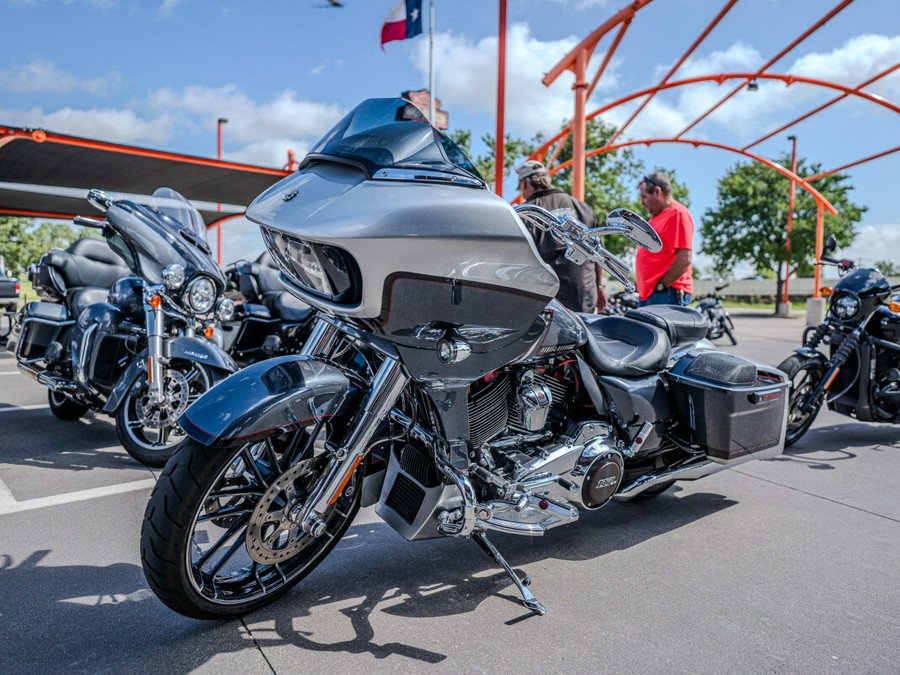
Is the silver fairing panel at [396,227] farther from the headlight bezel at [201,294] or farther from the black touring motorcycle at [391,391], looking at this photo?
the headlight bezel at [201,294]

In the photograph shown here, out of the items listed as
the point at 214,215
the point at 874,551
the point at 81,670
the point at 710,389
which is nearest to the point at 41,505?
the point at 81,670

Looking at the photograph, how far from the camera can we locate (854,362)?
514cm

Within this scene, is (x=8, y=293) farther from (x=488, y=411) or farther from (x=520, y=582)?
(x=520, y=582)

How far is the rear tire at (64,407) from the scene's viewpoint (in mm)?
5508

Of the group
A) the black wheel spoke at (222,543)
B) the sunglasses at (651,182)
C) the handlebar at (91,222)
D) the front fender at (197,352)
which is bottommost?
the black wheel spoke at (222,543)

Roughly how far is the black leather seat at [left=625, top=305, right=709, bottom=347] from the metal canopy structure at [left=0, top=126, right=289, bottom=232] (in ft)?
35.1

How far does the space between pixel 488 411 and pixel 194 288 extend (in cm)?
255

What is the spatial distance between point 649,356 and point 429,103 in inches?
462

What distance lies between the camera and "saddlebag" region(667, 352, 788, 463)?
3.16 m

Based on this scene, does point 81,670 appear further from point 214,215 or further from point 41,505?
point 214,215

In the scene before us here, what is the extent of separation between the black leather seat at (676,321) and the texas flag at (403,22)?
11.0 m

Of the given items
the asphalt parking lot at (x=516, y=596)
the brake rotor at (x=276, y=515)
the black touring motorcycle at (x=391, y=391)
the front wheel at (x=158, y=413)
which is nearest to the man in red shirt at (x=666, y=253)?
the asphalt parking lot at (x=516, y=596)

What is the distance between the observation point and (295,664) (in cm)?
213

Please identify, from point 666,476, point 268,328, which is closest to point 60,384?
point 268,328
